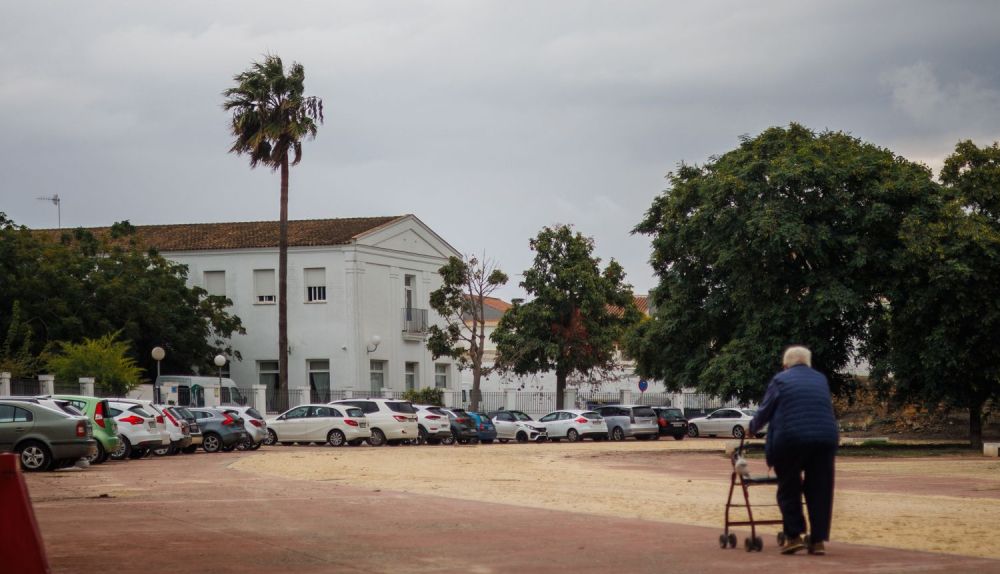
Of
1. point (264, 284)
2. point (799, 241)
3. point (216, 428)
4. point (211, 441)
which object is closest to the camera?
point (799, 241)

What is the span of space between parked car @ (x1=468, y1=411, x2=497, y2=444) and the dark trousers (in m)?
39.5

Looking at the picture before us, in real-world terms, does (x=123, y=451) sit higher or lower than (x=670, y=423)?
higher

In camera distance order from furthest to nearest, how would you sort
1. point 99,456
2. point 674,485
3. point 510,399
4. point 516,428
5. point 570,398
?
point 570,398
point 510,399
point 516,428
point 99,456
point 674,485

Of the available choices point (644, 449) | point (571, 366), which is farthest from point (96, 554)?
point (571, 366)

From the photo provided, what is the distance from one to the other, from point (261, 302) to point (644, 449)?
27.8 meters

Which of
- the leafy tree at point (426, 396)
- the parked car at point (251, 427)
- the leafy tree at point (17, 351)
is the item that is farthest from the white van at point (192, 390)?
the leafy tree at point (426, 396)

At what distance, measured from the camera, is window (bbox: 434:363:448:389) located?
236ft

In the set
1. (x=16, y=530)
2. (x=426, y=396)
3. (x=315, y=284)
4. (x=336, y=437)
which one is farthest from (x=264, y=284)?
(x=16, y=530)

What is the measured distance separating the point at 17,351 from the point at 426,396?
20176 mm

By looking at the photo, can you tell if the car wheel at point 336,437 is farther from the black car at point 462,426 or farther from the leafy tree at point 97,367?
the leafy tree at point 97,367

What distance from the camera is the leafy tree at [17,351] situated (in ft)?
153

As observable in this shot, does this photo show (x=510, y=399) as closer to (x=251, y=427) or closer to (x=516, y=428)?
(x=516, y=428)

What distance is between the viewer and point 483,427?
51.5m

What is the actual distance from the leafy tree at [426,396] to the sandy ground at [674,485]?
25652 mm
